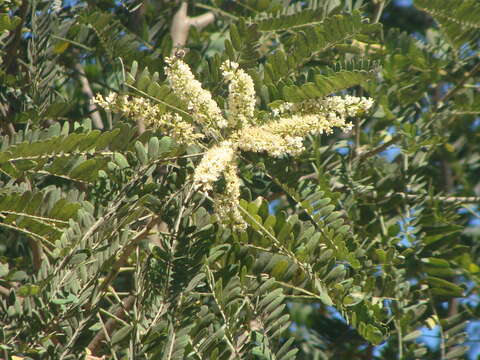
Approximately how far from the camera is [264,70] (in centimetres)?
192

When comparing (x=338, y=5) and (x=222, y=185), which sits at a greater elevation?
(x=338, y=5)


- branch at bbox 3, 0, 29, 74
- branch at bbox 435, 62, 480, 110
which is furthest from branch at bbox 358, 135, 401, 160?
branch at bbox 3, 0, 29, 74

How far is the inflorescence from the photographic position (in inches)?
61.0

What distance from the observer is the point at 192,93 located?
1559 mm

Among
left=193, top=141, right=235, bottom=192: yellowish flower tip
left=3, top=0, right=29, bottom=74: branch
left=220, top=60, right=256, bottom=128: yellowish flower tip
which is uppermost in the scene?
left=220, top=60, right=256, bottom=128: yellowish flower tip

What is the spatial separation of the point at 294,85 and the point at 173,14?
3.09 feet

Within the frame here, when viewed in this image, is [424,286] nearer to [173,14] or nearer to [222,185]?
[222,185]

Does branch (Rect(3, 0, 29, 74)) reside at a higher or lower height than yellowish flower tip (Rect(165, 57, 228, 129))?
lower

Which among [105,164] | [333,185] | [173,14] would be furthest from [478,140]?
[105,164]

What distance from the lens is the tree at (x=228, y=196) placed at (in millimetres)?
1536

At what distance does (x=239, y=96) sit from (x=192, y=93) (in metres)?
0.10

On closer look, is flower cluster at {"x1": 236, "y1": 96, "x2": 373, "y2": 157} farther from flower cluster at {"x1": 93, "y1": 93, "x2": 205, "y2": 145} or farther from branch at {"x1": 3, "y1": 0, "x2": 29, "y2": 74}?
branch at {"x1": 3, "y1": 0, "x2": 29, "y2": 74}

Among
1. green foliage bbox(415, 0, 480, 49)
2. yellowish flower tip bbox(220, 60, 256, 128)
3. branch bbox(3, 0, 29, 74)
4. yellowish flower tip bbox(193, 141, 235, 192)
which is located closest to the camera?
yellowish flower tip bbox(193, 141, 235, 192)

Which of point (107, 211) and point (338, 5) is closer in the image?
point (107, 211)
